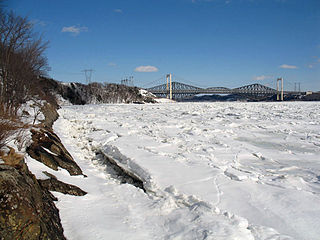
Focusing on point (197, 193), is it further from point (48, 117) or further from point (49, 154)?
point (48, 117)

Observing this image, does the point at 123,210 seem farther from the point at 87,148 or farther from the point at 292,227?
the point at 87,148

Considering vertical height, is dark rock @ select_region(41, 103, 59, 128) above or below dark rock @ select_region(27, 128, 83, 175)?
above

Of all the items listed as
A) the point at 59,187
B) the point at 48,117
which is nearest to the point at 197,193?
the point at 59,187

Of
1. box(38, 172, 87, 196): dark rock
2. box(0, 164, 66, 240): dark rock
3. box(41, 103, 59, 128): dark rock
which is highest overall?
box(41, 103, 59, 128): dark rock

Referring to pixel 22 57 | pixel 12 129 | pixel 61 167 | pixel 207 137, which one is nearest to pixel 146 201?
pixel 61 167

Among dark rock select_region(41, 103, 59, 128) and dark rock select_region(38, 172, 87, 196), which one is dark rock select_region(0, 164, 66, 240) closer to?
dark rock select_region(38, 172, 87, 196)

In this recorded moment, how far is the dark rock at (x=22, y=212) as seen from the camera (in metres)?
1.38

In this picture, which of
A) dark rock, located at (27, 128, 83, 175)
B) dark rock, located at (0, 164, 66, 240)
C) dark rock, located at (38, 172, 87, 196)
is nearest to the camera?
dark rock, located at (0, 164, 66, 240)

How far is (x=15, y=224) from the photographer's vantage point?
1393 mm

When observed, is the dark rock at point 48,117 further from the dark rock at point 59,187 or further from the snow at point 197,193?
the dark rock at point 59,187

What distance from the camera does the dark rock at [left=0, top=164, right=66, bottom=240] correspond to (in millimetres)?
1381

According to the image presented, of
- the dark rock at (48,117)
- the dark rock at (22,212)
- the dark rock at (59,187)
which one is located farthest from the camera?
the dark rock at (48,117)

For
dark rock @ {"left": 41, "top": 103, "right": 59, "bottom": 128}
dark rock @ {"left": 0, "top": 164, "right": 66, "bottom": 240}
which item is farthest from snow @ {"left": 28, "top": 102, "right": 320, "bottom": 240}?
dark rock @ {"left": 41, "top": 103, "right": 59, "bottom": 128}

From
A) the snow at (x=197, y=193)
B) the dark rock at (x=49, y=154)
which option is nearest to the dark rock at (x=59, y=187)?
the snow at (x=197, y=193)
